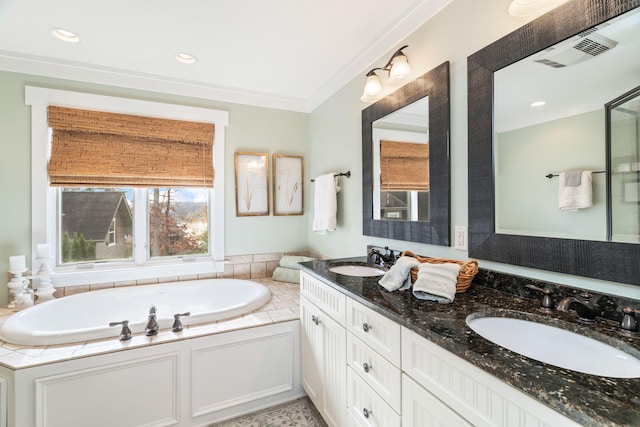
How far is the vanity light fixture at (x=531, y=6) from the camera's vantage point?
1.02 meters

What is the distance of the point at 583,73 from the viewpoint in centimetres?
97

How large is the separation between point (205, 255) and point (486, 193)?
8.43 feet

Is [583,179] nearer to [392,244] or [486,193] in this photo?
[486,193]

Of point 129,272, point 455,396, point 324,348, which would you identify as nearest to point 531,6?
point 455,396

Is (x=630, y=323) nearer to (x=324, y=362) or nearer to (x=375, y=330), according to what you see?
(x=375, y=330)

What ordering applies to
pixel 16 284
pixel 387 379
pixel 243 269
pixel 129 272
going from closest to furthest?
pixel 387 379 < pixel 16 284 < pixel 129 272 < pixel 243 269

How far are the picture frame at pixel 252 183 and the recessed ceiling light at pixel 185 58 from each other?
0.90 meters

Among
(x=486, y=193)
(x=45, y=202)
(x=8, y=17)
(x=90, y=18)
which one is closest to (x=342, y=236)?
(x=486, y=193)

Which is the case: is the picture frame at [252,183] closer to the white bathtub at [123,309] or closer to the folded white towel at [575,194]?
the white bathtub at [123,309]

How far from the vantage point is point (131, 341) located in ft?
5.47

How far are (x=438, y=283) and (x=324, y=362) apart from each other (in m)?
0.90

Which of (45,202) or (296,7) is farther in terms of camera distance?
(45,202)

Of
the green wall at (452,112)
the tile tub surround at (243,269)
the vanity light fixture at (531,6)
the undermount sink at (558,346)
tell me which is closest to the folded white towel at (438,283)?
the undermount sink at (558,346)

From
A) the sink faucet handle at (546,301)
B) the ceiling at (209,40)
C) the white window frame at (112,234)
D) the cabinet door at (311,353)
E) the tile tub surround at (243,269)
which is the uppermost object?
the ceiling at (209,40)
